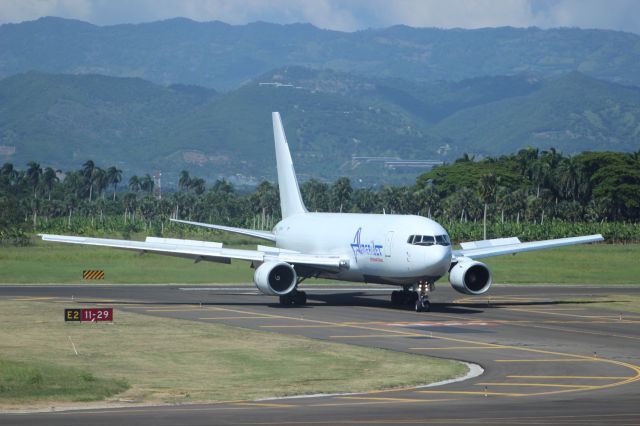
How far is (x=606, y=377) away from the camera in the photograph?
A: 36688 millimetres

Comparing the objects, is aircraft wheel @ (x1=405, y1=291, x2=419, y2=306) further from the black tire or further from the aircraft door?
the black tire

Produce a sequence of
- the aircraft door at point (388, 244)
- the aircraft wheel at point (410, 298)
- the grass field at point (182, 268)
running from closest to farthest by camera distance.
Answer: the aircraft door at point (388, 244) < the aircraft wheel at point (410, 298) < the grass field at point (182, 268)

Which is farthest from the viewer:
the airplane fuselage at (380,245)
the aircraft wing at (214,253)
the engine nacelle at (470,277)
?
the aircraft wing at (214,253)

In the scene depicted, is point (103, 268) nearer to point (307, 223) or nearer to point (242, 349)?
→ point (307, 223)

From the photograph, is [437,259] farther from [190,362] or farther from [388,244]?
[190,362]

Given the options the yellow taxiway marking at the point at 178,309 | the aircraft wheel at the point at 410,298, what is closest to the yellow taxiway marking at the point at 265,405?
the yellow taxiway marking at the point at 178,309

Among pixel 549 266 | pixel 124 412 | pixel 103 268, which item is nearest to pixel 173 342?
pixel 124 412

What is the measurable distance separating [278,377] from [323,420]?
355 inches

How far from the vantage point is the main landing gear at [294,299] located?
62500 mm

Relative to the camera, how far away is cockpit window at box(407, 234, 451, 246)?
188 ft

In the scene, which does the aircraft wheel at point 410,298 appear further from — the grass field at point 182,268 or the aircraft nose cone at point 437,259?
the grass field at point 182,268

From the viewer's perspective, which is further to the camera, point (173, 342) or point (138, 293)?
point (138, 293)

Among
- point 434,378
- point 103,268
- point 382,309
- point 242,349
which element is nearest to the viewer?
point 434,378

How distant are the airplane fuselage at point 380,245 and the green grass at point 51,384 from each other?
76.5 ft
